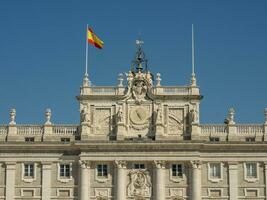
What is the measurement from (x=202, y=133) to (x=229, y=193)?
635 cm

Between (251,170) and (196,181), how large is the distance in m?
5.61

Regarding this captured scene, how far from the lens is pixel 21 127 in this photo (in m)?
78.2

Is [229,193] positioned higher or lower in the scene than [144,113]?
lower

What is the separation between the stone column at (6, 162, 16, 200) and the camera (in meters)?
76.1

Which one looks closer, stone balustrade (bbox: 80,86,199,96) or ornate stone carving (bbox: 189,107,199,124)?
ornate stone carving (bbox: 189,107,199,124)

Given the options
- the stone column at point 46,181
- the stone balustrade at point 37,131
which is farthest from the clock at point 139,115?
the stone column at point 46,181

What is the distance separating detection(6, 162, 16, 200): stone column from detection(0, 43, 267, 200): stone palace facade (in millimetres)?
96

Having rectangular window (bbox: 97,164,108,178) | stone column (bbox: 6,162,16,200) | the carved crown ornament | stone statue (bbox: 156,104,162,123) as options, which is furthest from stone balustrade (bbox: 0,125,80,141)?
stone statue (bbox: 156,104,162,123)

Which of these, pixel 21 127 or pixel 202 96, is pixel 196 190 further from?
pixel 21 127

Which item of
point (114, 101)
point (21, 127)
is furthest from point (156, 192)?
point (21, 127)

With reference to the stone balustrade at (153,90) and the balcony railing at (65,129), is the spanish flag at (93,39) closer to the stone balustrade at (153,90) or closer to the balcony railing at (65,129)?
the stone balustrade at (153,90)

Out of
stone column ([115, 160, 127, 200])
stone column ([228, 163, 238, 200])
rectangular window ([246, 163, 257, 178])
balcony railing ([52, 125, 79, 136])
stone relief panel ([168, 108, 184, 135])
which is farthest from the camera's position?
balcony railing ([52, 125, 79, 136])

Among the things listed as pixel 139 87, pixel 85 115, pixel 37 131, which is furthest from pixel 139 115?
pixel 37 131

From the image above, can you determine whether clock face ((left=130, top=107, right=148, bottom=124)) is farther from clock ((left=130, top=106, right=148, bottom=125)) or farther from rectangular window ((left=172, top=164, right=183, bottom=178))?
rectangular window ((left=172, top=164, right=183, bottom=178))
